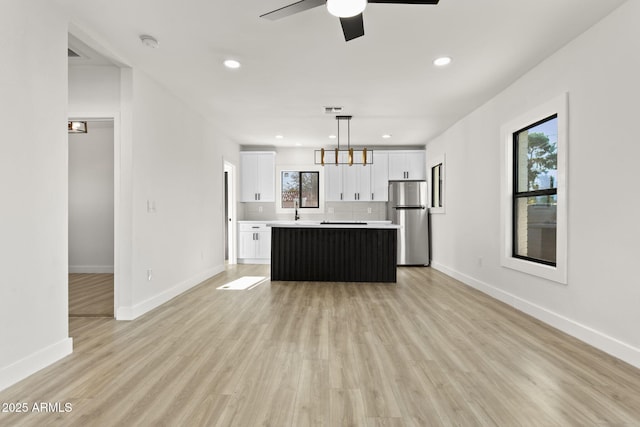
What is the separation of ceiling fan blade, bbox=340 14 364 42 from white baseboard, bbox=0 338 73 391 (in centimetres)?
297

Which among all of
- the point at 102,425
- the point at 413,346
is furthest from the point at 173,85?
the point at 413,346

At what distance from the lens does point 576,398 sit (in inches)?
74.0

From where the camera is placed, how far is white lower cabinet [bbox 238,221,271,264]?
282 inches

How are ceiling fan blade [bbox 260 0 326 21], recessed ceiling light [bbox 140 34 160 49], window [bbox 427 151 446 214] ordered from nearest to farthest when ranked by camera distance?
ceiling fan blade [bbox 260 0 326 21] → recessed ceiling light [bbox 140 34 160 49] → window [bbox 427 151 446 214]

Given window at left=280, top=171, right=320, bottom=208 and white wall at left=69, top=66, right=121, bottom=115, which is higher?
white wall at left=69, top=66, right=121, bottom=115

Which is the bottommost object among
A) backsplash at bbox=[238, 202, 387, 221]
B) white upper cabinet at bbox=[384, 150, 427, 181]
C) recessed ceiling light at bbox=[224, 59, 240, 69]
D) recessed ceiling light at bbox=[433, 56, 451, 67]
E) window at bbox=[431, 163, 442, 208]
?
backsplash at bbox=[238, 202, 387, 221]

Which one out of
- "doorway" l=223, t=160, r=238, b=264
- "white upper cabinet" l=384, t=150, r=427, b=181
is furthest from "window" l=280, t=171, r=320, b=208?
"white upper cabinet" l=384, t=150, r=427, b=181

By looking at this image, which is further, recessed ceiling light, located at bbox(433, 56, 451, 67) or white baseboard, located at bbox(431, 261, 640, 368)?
recessed ceiling light, located at bbox(433, 56, 451, 67)

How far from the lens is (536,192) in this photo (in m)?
3.55

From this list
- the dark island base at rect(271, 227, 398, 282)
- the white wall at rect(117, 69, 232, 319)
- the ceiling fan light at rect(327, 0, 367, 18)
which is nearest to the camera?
the ceiling fan light at rect(327, 0, 367, 18)

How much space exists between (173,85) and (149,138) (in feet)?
2.42

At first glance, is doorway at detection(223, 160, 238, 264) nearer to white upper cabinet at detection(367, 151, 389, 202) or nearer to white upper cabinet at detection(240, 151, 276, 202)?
white upper cabinet at detection(240, 151, 276, 202)

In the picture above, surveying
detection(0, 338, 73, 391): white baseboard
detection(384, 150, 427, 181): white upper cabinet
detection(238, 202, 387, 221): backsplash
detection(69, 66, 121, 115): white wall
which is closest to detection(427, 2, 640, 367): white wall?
detection(384, 150, 427, 181): white upper cabinet

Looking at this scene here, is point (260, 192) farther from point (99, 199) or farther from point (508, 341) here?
point (508, 341)
